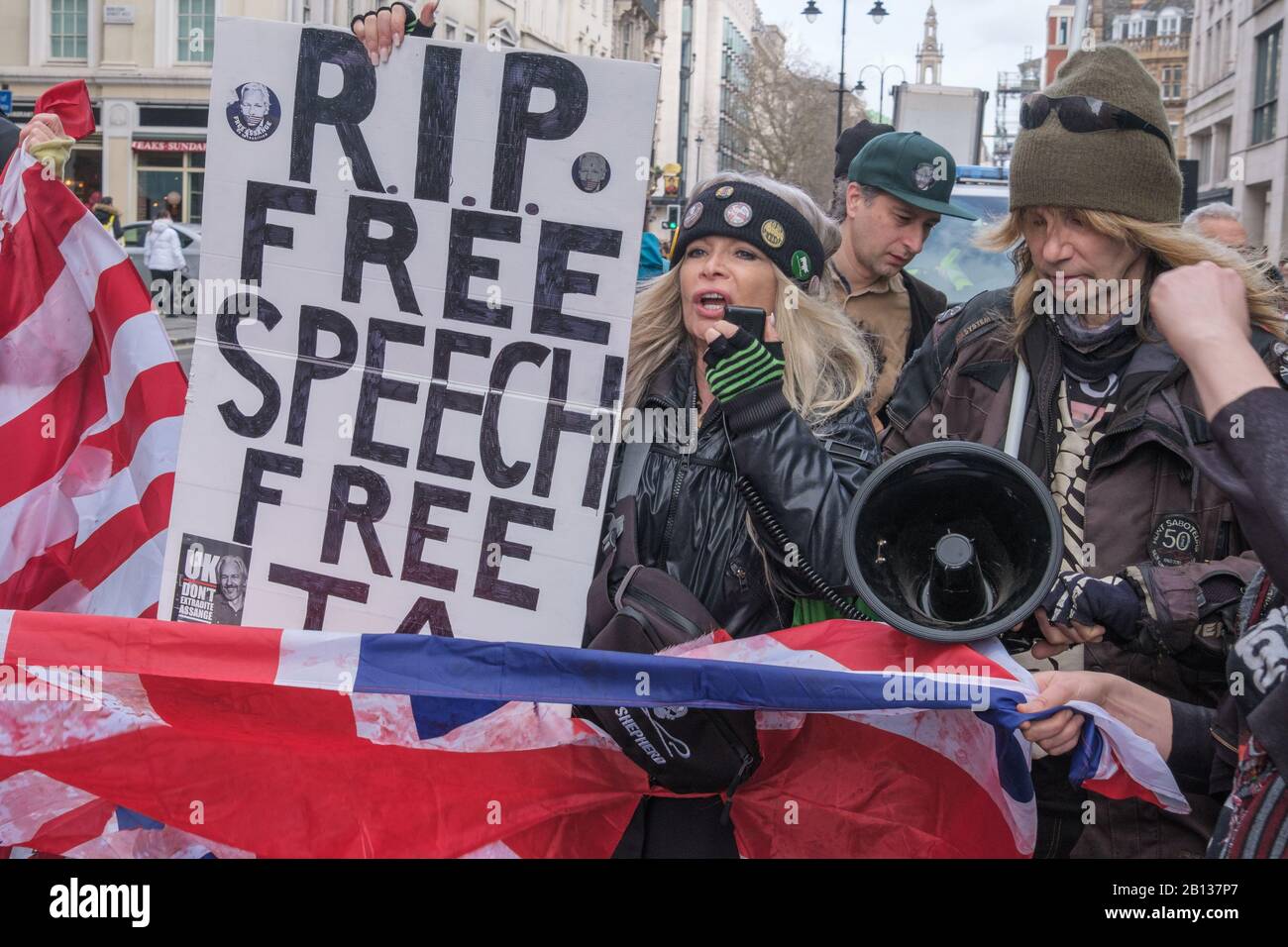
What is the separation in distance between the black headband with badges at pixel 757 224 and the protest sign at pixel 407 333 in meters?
0.30

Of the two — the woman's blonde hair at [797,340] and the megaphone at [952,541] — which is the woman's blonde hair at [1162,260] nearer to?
the woman's blonde hair at [797,340]

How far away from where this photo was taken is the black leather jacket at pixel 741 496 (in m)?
2.53

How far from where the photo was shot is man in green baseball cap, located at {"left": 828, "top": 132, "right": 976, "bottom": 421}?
4727mm

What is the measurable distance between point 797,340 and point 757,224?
26 centimetres

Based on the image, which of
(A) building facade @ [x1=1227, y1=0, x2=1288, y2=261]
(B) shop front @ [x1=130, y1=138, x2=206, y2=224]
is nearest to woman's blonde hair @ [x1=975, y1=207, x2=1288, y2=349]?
(A) building facade @ [x1=1227, y1=0, x2=1288, y2=261]

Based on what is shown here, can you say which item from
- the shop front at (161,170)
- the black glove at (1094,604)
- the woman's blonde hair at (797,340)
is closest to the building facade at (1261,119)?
the shop front at (161,170)

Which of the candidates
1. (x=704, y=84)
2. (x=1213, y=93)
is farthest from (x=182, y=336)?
(x=704, y=84)

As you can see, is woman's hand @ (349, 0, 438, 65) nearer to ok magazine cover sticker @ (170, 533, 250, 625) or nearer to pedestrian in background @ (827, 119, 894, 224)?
A: ok magazine cover sticker @ (170, 533, 250, 625)

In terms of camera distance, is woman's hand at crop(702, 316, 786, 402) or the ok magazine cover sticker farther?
the ok magazine cover sticker

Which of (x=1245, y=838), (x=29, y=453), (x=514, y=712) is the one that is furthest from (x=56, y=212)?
(x=1245, y=838)

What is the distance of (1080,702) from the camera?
2146mm

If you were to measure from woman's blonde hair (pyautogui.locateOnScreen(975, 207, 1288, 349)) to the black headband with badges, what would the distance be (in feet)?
1.53
